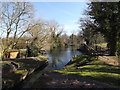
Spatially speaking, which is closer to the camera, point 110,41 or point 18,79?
point 18,79

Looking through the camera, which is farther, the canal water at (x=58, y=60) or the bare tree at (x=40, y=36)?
the bare tree at (x=40, y=36)

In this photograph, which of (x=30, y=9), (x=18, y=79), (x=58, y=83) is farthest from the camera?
(x=30, y=9)

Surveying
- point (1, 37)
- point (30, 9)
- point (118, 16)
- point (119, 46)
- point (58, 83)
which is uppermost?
point (30, 9)

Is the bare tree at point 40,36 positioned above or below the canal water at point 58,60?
above

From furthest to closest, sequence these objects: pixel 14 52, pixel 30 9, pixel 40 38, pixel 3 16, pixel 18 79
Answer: pixel 40 38
pixel 14 52
pixel 30 9
pixel 3 16
pixel 18 79

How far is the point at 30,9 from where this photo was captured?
24766mm

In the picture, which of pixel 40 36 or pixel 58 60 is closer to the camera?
pixel 58 60

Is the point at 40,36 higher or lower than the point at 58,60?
higher

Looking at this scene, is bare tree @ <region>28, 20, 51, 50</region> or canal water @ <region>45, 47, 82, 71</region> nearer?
canal water @ <region>45, 47, 82, 71</region>

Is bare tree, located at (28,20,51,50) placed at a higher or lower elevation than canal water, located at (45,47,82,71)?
higher

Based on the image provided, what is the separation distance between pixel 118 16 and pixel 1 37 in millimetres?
20240

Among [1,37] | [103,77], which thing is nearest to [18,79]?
[103,77]

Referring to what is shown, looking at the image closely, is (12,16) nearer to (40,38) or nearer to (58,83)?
(40,38)

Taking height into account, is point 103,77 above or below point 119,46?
below
